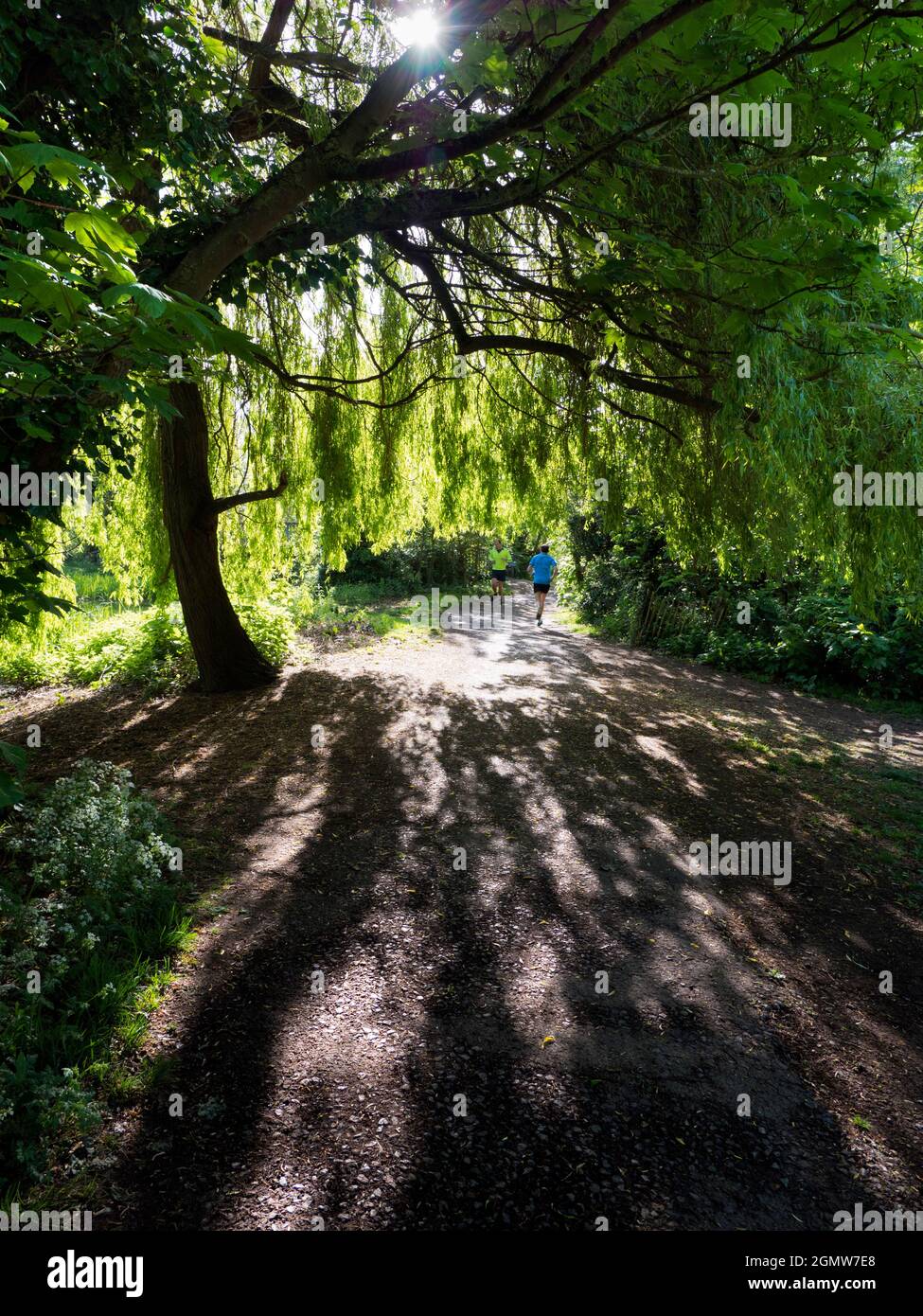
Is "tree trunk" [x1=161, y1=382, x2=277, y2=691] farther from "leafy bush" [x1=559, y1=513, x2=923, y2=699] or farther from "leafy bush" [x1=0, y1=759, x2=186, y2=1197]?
"leafy bush" [x1=559, y1=513, x2=923, y2=699]

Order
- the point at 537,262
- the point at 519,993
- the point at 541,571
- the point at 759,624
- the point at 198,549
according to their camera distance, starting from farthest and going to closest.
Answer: the point at 541,571, the point at 759,624, the point at 198,549, the point at 537,262, the point at 519,993

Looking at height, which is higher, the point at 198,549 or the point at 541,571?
the point at 541,571

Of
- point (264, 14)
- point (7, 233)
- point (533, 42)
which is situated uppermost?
point (264, 14)

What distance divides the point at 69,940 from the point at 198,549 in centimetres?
563

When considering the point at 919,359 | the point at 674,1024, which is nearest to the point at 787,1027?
the point at 674,1024

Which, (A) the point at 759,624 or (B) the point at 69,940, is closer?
(B) the point at 69,940

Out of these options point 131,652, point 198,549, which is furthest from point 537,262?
point 131,652

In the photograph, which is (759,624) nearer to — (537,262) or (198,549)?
(537,262)

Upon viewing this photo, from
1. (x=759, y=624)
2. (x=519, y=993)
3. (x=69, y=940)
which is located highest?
(x=759, y=624)

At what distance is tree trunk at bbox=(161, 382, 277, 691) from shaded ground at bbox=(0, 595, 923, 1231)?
152cm

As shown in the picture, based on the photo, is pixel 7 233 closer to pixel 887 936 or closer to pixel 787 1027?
pixel 787 1027

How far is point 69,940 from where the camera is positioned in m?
3.08

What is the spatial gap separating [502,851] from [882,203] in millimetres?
4187
